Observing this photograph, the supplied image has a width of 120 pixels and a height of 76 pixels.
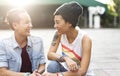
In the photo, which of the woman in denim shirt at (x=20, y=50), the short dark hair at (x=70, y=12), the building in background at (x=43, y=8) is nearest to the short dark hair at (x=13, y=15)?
the woman in denim shirt at (x=20, y=50)

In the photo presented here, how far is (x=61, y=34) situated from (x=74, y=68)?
52 centimetres

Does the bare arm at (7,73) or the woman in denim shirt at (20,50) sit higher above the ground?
the woman in denim shirt at (20,50)

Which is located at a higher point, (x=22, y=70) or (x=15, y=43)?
(x=15, y=43)

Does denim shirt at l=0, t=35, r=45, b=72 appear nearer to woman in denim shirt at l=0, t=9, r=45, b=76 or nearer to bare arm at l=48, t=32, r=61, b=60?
woman in denim shirt at l=0, t=9, r=45, b=76

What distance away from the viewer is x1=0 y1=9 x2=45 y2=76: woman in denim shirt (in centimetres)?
412

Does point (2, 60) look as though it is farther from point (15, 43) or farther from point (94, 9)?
point (94, 9)

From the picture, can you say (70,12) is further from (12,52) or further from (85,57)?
(12,52)

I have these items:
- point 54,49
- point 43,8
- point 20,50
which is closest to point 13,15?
point 20,50

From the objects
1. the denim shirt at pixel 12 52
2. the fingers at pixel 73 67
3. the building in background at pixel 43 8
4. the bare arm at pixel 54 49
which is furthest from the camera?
the building in background at pixel 43 8

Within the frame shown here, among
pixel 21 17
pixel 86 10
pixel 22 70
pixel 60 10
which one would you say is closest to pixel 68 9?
pixel 60 10

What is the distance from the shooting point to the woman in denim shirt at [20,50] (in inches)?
162

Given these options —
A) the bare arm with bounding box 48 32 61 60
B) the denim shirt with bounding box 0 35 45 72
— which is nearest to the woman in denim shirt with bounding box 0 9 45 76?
the denim shirt with bounding box 0 35 45 72

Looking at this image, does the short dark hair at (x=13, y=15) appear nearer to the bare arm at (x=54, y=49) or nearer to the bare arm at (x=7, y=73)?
the bare arm at (x=7, y=73)

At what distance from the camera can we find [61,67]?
4555 millimetres
